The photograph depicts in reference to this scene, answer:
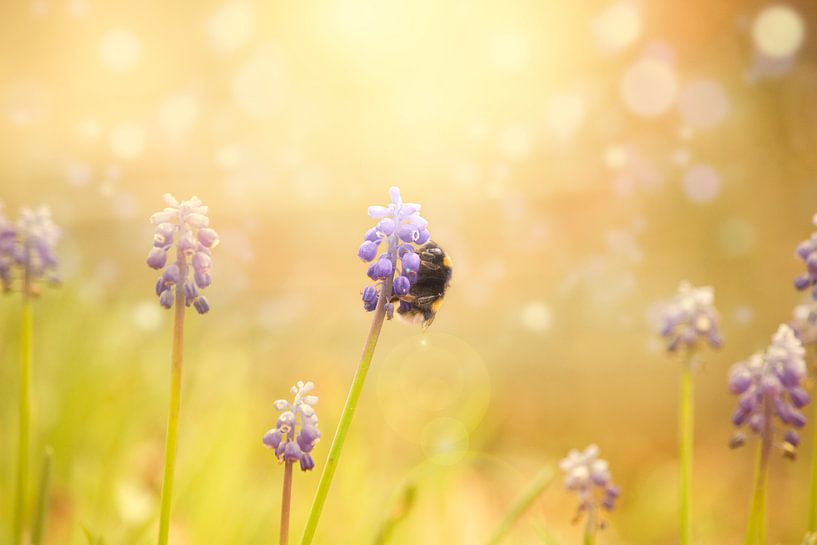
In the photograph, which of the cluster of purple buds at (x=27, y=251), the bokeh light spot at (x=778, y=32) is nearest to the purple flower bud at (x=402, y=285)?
the cluster of purple buds at (x=27, y=251)

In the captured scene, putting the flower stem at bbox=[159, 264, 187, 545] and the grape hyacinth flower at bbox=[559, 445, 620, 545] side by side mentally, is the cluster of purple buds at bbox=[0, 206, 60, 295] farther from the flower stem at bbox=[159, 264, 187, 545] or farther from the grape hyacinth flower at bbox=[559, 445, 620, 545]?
the grape hyacinth flower at bbox=[559, 445, 620, 545]

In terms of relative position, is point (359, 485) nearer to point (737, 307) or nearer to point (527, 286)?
point (737, 307)

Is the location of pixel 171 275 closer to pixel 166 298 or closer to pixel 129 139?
pixel 166 298

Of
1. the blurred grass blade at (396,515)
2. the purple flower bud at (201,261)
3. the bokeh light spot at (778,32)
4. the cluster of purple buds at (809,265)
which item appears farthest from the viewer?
the bokeh light spot at (778,32)

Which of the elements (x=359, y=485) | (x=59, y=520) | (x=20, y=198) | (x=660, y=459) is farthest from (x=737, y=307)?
(x=20, y=198)

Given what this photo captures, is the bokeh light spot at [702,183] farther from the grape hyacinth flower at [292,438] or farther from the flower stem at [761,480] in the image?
the grape hyacinth flower at [292,438]

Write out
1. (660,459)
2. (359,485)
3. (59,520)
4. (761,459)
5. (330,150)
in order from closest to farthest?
(761,459) < (59,520) < (359,485) < (660,459) < (330,150)

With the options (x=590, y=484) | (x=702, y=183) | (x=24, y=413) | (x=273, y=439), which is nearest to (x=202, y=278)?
(x=273, y=439)

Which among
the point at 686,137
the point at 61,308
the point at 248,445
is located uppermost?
the point at 686,137
